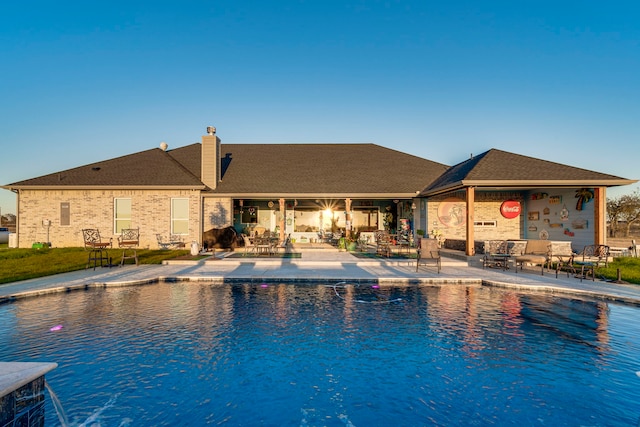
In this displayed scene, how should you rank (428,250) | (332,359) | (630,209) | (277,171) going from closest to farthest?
(332,359) → (428,250) → (277,171) → (630,209)

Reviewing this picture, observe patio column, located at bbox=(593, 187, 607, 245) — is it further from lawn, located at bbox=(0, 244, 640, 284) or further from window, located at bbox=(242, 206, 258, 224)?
window, located at bbox=(242, 206, 258, 224)

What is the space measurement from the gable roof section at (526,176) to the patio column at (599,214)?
1.88ft

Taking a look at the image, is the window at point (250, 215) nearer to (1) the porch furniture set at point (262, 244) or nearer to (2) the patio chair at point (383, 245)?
(1) the porch furniture set at point (262, 244)

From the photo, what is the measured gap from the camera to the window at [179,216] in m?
18.5

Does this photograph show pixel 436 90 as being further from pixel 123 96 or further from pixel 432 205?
pixel 123 96

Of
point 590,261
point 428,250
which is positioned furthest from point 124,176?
point 590,261

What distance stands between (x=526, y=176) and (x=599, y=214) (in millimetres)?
3615

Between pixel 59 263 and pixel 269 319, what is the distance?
1167 cm

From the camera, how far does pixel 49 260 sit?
14203 mm

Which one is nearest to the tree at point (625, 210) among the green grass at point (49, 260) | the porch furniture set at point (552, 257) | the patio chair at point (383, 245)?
the porch furniture set at point (552, 257)

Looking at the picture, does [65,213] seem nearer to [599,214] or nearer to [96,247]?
[96,247]

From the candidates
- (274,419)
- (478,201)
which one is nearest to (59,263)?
(274,419)

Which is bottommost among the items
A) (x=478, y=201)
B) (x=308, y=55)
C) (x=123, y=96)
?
(x=478, y=201)

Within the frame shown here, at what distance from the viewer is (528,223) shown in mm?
19953
